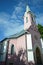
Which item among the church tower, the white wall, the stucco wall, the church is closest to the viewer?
the white wall

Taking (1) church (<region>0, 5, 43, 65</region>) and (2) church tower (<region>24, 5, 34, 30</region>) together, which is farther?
(2) church tower (<region>24, 5, 34, 30</region>)

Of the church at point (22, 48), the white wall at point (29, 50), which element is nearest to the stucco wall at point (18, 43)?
the church at point (22, 48)

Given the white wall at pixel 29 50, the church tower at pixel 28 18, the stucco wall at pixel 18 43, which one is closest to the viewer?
the white wall at pixel 29 50

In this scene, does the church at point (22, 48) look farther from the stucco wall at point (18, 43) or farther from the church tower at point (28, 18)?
the church tower at point (28, 18)

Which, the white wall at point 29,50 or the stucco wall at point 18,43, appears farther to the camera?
the stucco wall at point 18,43

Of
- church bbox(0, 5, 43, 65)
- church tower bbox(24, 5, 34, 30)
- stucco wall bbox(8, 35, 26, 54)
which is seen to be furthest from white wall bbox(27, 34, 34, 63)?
church tower bbox(24, 5, 34, 30)

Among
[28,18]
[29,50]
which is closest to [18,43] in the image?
[29,50]

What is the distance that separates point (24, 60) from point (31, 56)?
1.79 metres

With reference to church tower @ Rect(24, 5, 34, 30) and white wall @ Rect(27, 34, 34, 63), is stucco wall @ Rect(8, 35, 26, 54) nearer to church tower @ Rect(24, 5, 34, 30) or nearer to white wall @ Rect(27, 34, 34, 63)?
white wall @ Rect(27, 34, 34, 63)

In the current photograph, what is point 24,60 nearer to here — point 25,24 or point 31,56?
point 31,56

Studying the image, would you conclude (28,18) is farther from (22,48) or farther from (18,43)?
(22,48)

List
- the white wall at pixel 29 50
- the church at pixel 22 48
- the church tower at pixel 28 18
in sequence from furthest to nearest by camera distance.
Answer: the church tower at pixel 28 18
the church at pixel 22 48
the white wall at pixel 29 50

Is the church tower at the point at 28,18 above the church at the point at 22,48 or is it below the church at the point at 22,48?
above

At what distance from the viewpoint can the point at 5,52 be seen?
25.6 metres
